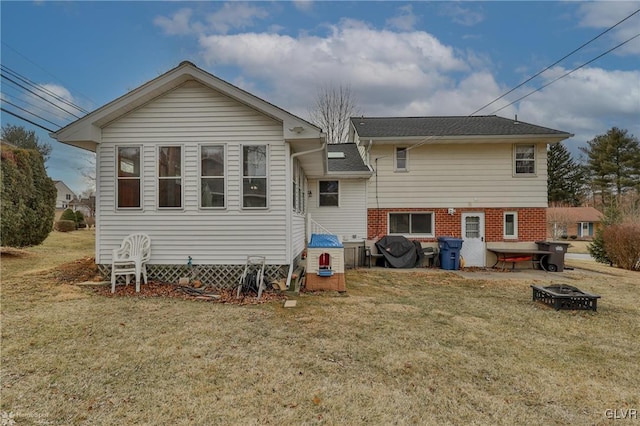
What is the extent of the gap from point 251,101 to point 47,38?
11.6 metres

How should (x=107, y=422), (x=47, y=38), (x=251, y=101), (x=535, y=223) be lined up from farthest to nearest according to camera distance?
(x=47, y=38), (x=535, y=223), (x=251, y=101), (x=107, y=422)

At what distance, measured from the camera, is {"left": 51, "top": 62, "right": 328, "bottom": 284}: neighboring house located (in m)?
7.15

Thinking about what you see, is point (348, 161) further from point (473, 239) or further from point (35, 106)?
point (35, 106)

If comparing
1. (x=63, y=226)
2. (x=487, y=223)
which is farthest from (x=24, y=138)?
(x=487, y=223)

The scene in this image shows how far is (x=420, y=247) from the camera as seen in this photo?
11781 millimetres

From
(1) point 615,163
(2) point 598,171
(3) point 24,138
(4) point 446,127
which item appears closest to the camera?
(4) point 446,127

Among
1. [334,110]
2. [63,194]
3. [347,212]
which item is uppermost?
[334,110]

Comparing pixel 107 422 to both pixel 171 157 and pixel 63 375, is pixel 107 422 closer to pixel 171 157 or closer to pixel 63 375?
pixel 63 375

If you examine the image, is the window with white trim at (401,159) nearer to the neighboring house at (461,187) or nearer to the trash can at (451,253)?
the neighboring house at (461,187)

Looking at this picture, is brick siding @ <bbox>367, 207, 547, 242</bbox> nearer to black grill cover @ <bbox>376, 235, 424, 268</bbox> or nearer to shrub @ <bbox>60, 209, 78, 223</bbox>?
black grill cover @ <bbox>376, 235, 424, 268</bbox>

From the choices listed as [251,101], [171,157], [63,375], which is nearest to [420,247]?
[251,101]

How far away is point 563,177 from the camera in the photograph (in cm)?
3691

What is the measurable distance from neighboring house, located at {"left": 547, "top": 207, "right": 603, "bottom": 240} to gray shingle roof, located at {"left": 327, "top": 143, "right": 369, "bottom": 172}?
2707cm

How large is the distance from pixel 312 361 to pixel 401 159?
9.82 meters
